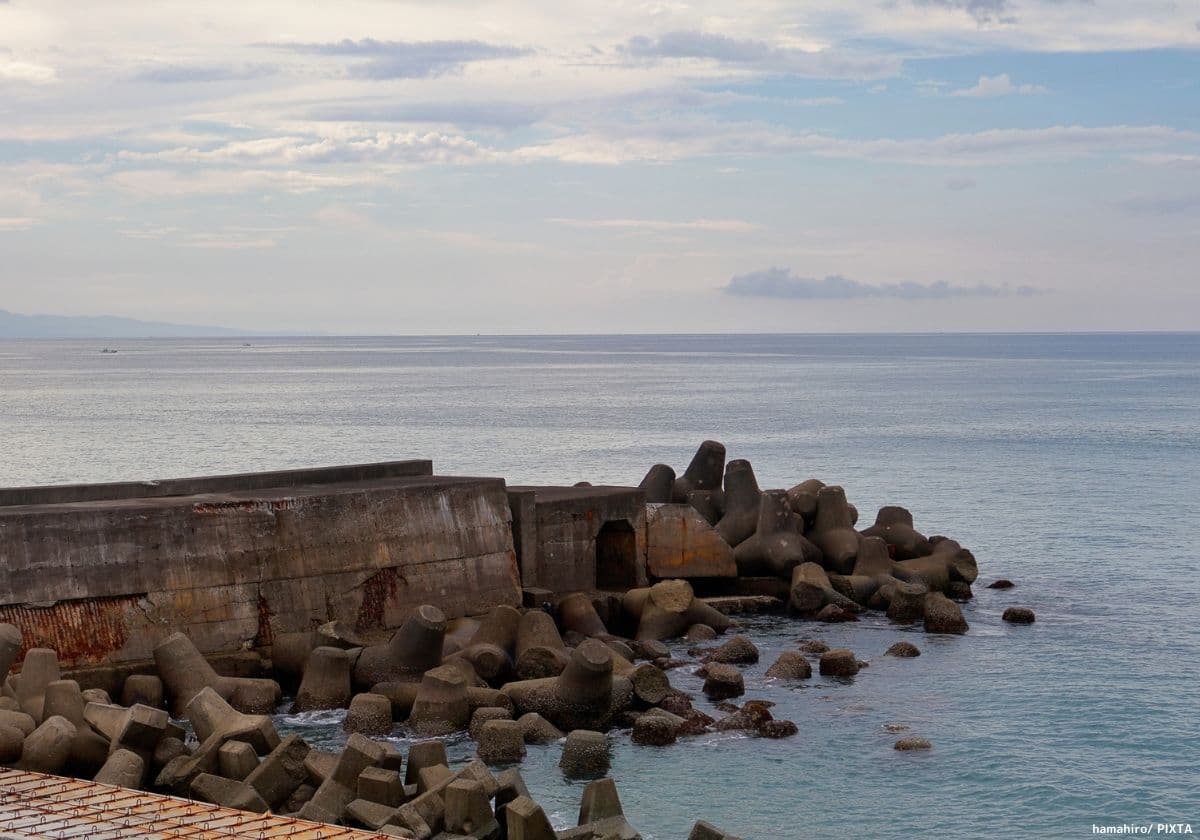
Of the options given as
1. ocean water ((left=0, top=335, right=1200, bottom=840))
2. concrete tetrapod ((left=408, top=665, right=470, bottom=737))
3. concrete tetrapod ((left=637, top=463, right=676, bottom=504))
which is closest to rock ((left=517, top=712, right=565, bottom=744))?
ocean water ((left=0, top=335, right=1200, bottom=840))

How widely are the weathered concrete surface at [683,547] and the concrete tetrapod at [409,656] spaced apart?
7.01 meters

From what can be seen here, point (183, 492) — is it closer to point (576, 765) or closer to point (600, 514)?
point (600, 514)

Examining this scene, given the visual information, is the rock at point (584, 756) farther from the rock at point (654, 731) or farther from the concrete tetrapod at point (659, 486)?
the concrete tetrapod at point (659, 486)

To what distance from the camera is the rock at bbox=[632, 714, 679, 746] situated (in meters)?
15.6

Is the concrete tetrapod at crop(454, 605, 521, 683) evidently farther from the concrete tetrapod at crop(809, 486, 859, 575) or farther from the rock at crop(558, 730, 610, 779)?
the concrete tetrapod at crop(809, 486, 859, 575)

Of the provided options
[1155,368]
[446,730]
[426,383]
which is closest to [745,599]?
[446,730]

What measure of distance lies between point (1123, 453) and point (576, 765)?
45.6 metres

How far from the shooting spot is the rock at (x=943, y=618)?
21859 mm

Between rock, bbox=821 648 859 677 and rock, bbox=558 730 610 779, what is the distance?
16.6ft

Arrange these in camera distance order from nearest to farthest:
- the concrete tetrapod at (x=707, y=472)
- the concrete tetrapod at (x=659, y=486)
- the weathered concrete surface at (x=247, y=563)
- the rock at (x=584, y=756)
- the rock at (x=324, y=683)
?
the rock at (x=584, y=756) < the rock at (x=324, y=683) < the weathered concrete surface at (x=247, y=563) < the concrete tetrapod at (x=659, y=486) < the concrete tetrapod at (x=707, y=472)

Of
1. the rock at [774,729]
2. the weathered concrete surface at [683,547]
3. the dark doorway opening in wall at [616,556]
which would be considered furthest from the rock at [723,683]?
the weathered concrete surface at [683,547]

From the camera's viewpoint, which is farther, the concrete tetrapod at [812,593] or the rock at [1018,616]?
the rock at [1018,616]

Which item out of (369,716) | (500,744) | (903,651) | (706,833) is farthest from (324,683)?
(903,651)

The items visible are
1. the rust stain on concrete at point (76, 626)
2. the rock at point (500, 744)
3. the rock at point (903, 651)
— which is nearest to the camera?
the rock at point (500, 744)
